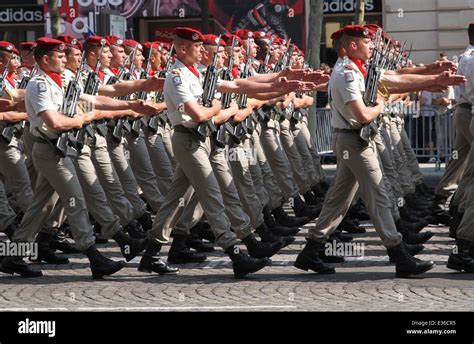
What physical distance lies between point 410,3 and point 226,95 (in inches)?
645

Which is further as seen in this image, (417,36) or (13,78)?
(417,36)

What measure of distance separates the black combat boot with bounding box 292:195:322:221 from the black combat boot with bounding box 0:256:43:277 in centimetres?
426

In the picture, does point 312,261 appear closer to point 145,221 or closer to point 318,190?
point 145,221

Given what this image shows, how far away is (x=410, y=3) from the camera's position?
91.7 feet

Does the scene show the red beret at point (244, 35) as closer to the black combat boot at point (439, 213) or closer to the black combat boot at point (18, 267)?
the black combat boot at point (439, 213)

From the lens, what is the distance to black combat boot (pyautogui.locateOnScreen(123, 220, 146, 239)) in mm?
12492

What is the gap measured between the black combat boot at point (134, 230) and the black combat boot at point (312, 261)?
2.07 meters

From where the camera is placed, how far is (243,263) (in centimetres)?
1070

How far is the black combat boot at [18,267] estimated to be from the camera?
36.6ft

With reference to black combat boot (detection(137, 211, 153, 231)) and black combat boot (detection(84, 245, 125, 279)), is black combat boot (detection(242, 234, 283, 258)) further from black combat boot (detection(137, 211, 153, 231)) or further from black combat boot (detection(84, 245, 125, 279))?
black combat boot (detection(137, 211, 153, 231))

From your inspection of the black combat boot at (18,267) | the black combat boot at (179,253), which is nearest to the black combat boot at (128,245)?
the black combat boot at (179,253)

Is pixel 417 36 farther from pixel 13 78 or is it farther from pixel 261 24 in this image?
pixel 13 78

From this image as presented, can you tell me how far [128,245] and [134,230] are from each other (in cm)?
97
